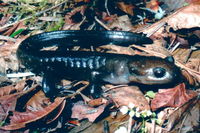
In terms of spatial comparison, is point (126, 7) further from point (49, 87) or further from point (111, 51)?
point (49, 87)

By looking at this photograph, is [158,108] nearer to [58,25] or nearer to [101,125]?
[101,125]

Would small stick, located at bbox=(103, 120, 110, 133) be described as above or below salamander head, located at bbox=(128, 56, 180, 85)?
below

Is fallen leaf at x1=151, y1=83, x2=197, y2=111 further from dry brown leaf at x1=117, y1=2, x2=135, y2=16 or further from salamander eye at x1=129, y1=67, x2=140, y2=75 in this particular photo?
dry brown leaf at x1=117, y1=2, x2=135, y2=16

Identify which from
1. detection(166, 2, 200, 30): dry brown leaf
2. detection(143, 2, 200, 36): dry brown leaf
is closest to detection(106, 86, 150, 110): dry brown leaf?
detection(143, 2, 200, 36): dry brown leaf

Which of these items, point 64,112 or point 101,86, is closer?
point 64,112

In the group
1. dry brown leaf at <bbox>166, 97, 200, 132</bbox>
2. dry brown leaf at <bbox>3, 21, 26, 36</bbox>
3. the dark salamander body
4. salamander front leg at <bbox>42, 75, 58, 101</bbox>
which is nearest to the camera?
dry brown leaf at <bbox>166, 97, 200, 132</bbox>

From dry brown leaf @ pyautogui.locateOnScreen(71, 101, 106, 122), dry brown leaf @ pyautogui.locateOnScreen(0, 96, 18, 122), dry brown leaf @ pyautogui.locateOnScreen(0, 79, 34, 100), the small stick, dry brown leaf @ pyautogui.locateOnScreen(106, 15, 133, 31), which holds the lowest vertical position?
the small stick

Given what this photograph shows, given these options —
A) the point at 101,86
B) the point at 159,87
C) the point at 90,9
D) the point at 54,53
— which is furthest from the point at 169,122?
the point at 90,9
